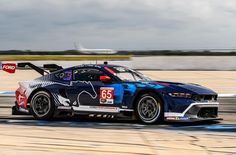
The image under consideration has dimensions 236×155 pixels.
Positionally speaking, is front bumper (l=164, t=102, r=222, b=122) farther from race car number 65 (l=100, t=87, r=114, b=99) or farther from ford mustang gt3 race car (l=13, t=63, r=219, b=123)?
race car number 65 (l=100, t=87, r=114, b=99)

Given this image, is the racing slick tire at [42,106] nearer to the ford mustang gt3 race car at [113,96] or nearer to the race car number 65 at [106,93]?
the ford mustang gt3 race car at [113,96]

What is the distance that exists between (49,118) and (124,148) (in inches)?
154

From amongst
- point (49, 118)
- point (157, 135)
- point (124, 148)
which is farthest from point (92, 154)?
point (49, 118)

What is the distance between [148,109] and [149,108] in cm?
3

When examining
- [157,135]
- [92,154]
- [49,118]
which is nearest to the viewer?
[92,154]

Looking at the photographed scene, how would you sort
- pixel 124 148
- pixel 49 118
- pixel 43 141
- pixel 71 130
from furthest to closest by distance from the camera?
pixel 49 118
pixel 71 130
pixel 43 141
pixel 124 148

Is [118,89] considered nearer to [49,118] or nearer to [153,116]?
[153,116]

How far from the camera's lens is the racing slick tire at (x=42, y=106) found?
33.7 ft

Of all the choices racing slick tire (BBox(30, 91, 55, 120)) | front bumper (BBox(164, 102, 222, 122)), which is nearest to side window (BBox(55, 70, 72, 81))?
racing slick tire (BBox(30, 91, 55, 120))

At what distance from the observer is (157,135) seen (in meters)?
7.95

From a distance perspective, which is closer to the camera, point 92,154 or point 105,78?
point 92,154

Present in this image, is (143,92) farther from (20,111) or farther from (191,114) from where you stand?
(20,111)

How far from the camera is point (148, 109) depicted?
9336 millimetres

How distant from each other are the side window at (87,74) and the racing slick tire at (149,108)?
1118 millimetres
